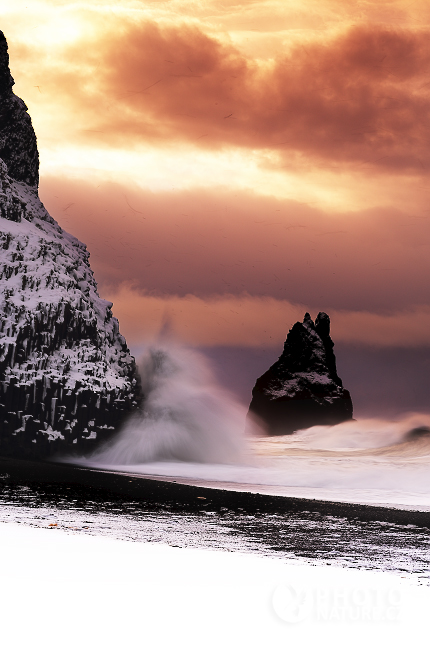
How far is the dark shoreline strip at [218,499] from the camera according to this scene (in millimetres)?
20047

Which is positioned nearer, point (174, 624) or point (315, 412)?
point (174, 624)

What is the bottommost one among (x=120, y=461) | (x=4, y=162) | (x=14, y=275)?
(x=120, y=461)

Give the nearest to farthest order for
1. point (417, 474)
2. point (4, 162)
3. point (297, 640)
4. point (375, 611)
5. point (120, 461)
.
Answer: point (297, 640), point (375, 611), point (417, 474), point (120, 461), point (4, 162)

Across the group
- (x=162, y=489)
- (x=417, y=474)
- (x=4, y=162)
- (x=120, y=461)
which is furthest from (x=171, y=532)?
(x=4, y=162)

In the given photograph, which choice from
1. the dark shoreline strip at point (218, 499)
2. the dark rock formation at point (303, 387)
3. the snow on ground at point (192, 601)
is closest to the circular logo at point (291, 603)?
the snow on ground at point (192, 601)

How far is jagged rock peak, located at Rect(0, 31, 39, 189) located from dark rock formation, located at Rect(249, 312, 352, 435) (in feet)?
343

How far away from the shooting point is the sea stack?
51.4 metres

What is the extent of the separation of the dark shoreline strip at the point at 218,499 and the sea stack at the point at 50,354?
19.7 metres

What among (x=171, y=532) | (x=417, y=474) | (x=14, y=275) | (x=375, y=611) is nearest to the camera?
(x=375, y=611)

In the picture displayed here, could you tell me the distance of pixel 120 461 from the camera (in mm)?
50062

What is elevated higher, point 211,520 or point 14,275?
point 14,275

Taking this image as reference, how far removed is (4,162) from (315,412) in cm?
10978

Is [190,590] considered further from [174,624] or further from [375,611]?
[375,611]

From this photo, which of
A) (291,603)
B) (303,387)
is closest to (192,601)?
(291,603)
